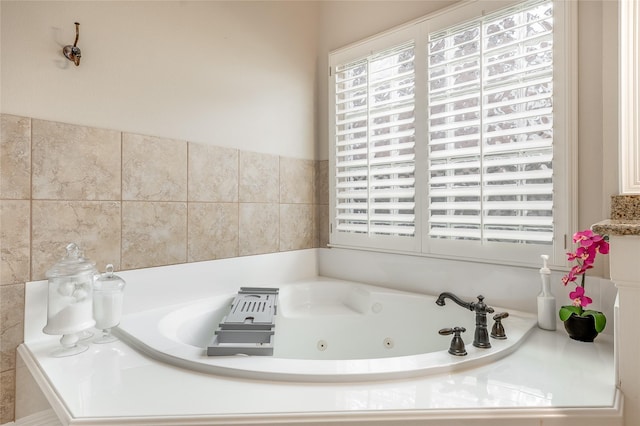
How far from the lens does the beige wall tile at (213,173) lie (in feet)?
5.63

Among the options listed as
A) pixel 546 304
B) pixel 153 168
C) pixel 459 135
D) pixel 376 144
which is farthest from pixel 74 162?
pixel 546 304

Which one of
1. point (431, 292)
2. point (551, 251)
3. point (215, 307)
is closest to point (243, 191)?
point (215, 307)

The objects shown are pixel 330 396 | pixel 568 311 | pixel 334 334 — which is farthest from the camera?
pixel 334 334

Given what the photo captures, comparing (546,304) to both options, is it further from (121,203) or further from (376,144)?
(121,203)

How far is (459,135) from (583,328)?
960mm

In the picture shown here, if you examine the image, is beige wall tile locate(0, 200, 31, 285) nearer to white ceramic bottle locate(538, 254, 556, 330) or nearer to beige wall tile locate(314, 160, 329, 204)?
beige wall tile locate(314, 160, 329, 204)

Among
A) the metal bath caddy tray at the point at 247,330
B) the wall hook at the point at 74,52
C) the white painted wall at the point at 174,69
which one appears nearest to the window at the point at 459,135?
the white painted wall at the point at 174,69

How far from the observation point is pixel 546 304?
1.38 meters

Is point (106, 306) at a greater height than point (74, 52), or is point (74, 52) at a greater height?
point (74, 52)

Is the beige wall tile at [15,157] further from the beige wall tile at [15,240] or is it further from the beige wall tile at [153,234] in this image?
the beige wall tile at [153,234]

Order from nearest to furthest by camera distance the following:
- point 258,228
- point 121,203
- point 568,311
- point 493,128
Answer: point 568,311 < point 121,203 < point 493,128 < point 258,228

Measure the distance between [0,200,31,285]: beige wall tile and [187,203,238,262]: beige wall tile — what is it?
24.1 inches

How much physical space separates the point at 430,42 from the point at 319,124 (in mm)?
862

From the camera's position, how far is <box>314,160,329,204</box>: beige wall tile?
92.0 inches
